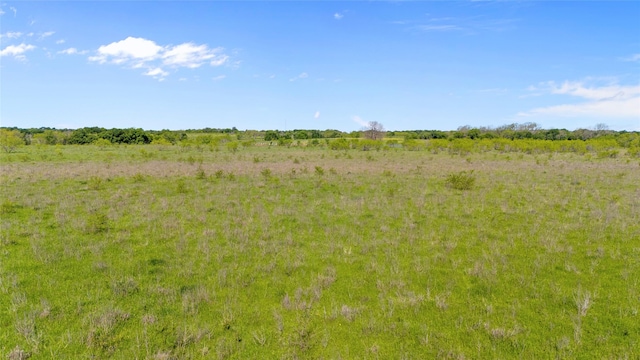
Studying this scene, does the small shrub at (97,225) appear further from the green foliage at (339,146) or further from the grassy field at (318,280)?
the green foliage at (339,146)

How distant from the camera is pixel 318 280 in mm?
7746

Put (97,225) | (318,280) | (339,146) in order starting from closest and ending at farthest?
(318,280)
(97,225)
(339,146)

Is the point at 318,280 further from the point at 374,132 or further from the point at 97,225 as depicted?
the point at 374,132

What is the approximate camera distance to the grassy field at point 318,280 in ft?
17.9

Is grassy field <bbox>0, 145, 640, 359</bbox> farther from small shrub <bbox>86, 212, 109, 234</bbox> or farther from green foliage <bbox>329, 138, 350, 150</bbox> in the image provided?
green foliage <bbox>329, 138, 350, 150</bbox>

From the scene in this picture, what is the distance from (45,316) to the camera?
6.03 m

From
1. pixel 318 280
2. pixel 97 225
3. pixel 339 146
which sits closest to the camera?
pixel 318 280

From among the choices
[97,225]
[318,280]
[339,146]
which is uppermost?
[339,146]

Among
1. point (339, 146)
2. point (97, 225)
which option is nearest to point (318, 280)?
point (97, 225)

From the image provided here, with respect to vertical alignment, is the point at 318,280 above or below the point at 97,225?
below

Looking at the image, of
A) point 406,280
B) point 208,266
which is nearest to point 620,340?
point 406,280

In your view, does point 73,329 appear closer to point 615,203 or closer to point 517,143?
point 615,203

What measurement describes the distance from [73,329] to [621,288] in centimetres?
1138

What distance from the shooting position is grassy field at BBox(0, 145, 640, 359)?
215 inches
